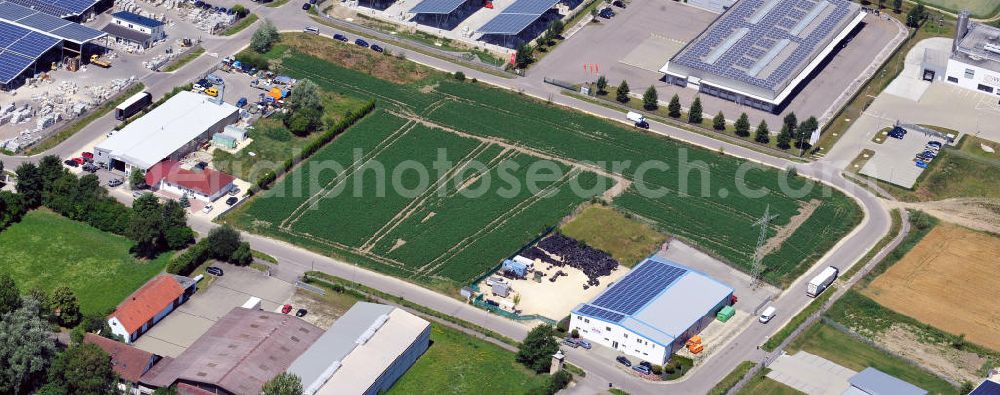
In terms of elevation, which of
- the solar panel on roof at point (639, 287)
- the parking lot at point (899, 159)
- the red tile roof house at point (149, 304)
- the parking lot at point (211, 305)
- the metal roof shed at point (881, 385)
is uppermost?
the red tile roof house at point (149, 304)

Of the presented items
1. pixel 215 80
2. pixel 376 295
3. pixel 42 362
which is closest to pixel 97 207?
pixel 42 362

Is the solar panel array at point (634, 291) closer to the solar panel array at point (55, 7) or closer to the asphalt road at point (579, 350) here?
the asphalt road at point (579, 350)

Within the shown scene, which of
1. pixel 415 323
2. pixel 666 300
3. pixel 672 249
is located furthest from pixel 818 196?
pixel 415 323

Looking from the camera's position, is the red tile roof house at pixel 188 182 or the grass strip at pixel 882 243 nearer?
the grass strip at pixel 882 243

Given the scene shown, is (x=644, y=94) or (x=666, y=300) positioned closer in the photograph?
(x=666, y=300)

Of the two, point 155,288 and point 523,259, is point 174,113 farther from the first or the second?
point 523,259

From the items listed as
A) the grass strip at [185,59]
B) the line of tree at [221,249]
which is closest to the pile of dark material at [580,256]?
the line of tree at [221,249]

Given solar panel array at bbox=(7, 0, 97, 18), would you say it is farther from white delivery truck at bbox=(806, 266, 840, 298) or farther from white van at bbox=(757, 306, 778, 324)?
white delivery truck at bbox=(806, 266, 840, 298)

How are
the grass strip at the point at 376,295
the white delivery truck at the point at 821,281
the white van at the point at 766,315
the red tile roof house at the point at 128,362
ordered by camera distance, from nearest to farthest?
the red tile roof house at the point at 128,362, the grass strip at the point at 376,295, the white van at the point at 766,315, the white delivery truck at the point at 821,281
